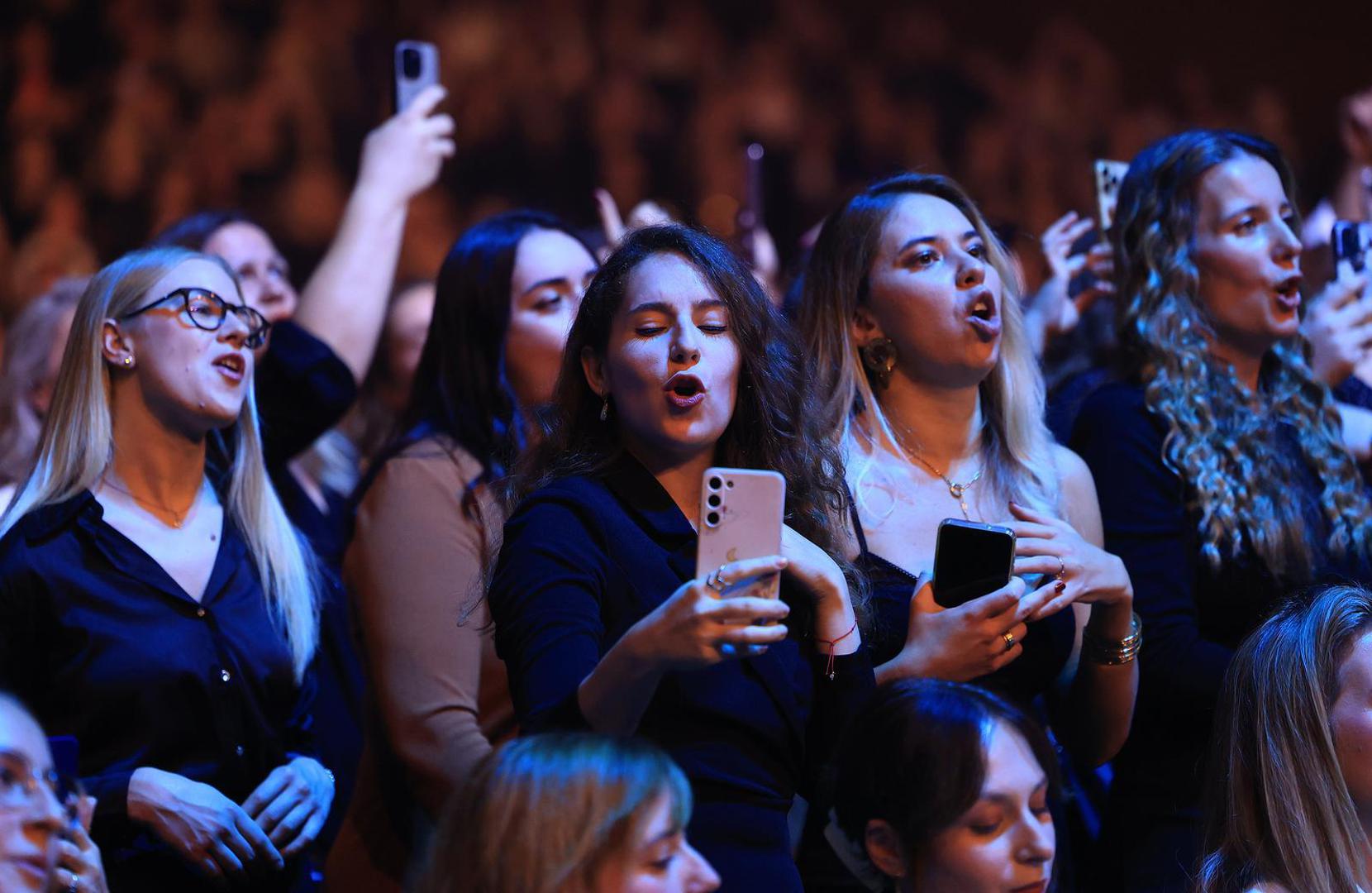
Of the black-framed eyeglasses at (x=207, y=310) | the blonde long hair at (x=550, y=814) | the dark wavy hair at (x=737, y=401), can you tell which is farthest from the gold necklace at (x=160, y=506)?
the blonde long hair at (x=550, y=814)

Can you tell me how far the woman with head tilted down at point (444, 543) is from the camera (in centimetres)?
240

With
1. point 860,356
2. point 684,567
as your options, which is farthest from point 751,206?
point 684,567

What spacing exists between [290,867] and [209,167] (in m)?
2.37

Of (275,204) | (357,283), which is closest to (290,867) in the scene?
(357,283)

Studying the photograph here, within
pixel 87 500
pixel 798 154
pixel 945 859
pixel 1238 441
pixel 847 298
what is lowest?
pixel 945 859

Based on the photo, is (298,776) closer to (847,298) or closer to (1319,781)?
(847,298)

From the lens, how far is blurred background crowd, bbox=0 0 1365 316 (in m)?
4.00

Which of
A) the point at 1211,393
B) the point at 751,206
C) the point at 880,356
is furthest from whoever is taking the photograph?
the point at 751,206

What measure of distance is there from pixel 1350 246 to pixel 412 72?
1961 millimetres

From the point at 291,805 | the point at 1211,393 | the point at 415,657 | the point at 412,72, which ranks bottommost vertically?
the point at 291,805

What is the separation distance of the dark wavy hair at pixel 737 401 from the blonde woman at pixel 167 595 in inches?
22.3

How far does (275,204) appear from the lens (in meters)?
4.12

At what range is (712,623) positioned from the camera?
1.53m

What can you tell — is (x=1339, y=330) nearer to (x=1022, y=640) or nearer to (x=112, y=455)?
(x=1022, y=640)
